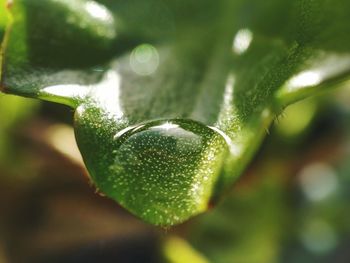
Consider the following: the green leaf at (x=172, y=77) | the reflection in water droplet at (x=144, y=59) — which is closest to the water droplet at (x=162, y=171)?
the green leaf at (x=172, y=77)

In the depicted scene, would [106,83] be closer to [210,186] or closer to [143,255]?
[210,186]

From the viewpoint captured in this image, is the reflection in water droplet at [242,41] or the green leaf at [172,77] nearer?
the green leaf at [172,77]

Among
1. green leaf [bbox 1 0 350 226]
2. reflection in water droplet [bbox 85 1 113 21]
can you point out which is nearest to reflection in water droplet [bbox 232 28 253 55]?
green leaf [bbox 1 0 350 226]

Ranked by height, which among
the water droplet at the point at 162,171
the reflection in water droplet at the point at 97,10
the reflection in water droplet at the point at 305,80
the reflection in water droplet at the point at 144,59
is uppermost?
the reflection in water droplet at the point at 305,80

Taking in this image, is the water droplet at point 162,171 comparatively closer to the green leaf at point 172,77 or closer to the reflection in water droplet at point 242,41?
the green leaf at point 172,77

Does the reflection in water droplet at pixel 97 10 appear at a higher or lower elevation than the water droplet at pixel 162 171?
higher

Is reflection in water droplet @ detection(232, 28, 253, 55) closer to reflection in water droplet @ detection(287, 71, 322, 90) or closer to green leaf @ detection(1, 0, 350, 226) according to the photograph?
green leaf @ detection(1, 0, 350, 226)
